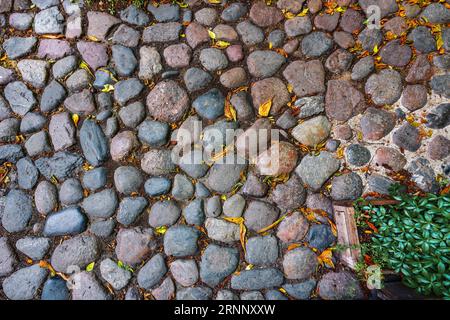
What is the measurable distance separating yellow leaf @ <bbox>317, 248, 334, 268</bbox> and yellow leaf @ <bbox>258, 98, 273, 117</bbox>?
3.11 feet

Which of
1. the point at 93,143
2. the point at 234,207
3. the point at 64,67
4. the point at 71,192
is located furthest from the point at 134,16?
the point at 234,207

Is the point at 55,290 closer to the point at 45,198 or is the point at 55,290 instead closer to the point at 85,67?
the point at 45,198

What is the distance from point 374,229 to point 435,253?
0.33 meters

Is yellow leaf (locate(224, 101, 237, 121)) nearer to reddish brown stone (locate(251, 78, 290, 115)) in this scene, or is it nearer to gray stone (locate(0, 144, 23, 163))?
reddish brown stone (locate(251, 78, 290, 115))

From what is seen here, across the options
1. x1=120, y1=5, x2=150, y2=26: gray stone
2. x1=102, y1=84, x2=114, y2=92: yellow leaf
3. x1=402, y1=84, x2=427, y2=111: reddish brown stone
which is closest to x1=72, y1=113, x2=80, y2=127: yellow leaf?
x1=102, y1=84, x2=114, y2=92: yellow leaf

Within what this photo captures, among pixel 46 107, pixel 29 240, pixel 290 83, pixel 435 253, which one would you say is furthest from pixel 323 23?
pixel 29 240

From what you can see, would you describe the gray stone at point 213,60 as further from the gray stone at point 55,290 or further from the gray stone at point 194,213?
the gray stone at point 55,290

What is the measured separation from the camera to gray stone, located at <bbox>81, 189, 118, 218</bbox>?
2279 mm

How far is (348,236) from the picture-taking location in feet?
6.91

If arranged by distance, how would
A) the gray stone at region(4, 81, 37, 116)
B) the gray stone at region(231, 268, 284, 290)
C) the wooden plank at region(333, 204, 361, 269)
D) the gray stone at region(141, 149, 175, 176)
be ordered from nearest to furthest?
the wooden plank at region(333, 204, 361, 269)
the gray stone at region(231, 268, 284, 290)
the gray stone at region(141, 149, 175, 176)
the gray stone at region(4, 81, 37, 116)

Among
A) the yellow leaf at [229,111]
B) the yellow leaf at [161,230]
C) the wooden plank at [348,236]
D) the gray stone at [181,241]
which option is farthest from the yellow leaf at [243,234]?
the yellow leaf at [229,111]

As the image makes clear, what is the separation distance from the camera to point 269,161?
229cm

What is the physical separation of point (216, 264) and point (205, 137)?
31.8 inches

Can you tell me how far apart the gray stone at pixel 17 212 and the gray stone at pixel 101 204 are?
375 mm
